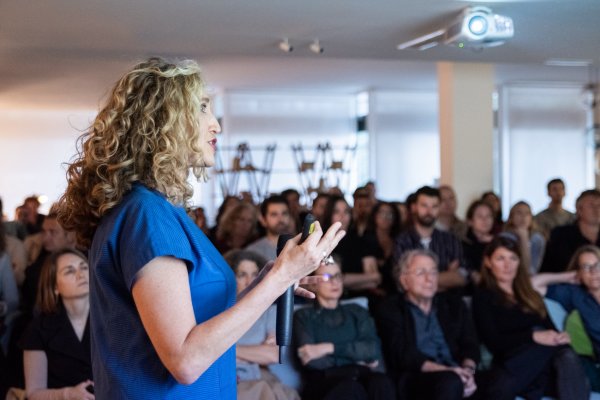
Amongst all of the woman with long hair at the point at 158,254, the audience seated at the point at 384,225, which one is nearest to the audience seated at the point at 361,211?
the audience seated at the point at 384,225

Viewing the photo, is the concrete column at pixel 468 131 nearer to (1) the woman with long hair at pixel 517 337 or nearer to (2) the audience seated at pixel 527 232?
(2) the audience seated at pixel 527 232

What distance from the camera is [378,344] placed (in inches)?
169

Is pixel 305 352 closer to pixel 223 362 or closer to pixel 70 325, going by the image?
pixel 70 325

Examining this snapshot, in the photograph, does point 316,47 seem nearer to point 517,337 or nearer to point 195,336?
point 517,337

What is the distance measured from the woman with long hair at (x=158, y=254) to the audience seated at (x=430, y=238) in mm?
4095

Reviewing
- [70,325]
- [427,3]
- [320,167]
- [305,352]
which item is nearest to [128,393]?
[70,325]

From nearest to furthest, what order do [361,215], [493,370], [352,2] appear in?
[493,370] → [352,2] → [361,215]

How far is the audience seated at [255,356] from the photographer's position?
12.8ft

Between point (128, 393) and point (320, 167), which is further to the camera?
point (320, 167)

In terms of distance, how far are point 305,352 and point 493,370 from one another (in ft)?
3.35

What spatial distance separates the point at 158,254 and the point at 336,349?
9.67 feet

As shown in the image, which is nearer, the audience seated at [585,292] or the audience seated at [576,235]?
the audience seated at [585,292]

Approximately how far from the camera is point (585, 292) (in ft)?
15.4

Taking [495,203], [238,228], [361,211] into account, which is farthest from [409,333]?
[495,203]
